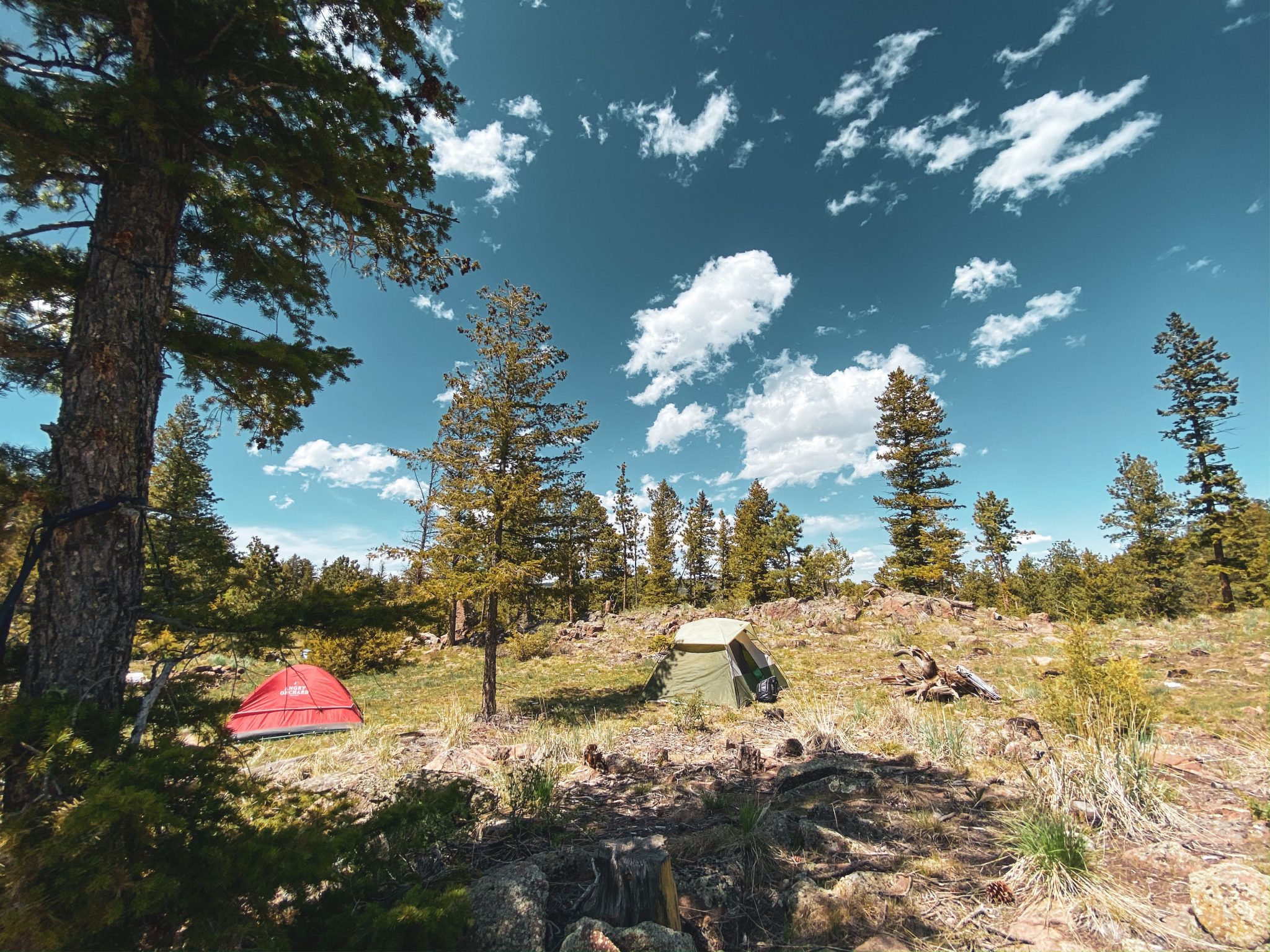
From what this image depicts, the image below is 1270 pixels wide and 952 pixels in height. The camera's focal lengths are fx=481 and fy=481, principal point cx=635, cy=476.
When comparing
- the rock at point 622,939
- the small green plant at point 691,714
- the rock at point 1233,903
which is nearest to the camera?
the rock at point 622,939

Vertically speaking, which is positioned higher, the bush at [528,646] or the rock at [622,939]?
the rock at [622,939]

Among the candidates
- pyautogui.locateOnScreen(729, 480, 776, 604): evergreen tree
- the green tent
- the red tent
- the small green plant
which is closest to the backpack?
the green tent

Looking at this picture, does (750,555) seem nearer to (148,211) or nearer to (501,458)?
(501,458)

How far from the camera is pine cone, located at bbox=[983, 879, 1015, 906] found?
11.5 feet

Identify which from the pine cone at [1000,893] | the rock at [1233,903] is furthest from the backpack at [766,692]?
the rock at [1233,903]

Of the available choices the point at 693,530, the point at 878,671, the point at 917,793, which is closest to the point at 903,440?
the point at 878,671

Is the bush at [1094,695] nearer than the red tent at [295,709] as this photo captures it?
Yes

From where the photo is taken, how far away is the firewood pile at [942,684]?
10641mm

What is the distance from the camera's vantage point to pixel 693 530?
49719mm

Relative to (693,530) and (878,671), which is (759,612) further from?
(693,530)

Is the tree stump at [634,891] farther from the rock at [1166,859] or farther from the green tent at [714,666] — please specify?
the green tent at [714,666]

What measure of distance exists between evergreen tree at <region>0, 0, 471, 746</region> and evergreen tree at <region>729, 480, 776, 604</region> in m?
37.5

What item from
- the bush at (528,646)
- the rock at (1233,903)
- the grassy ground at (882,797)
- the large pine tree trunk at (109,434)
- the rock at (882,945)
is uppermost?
the large pine tree trunk at (109,434)

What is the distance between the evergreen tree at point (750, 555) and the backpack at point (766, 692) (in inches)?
1027
